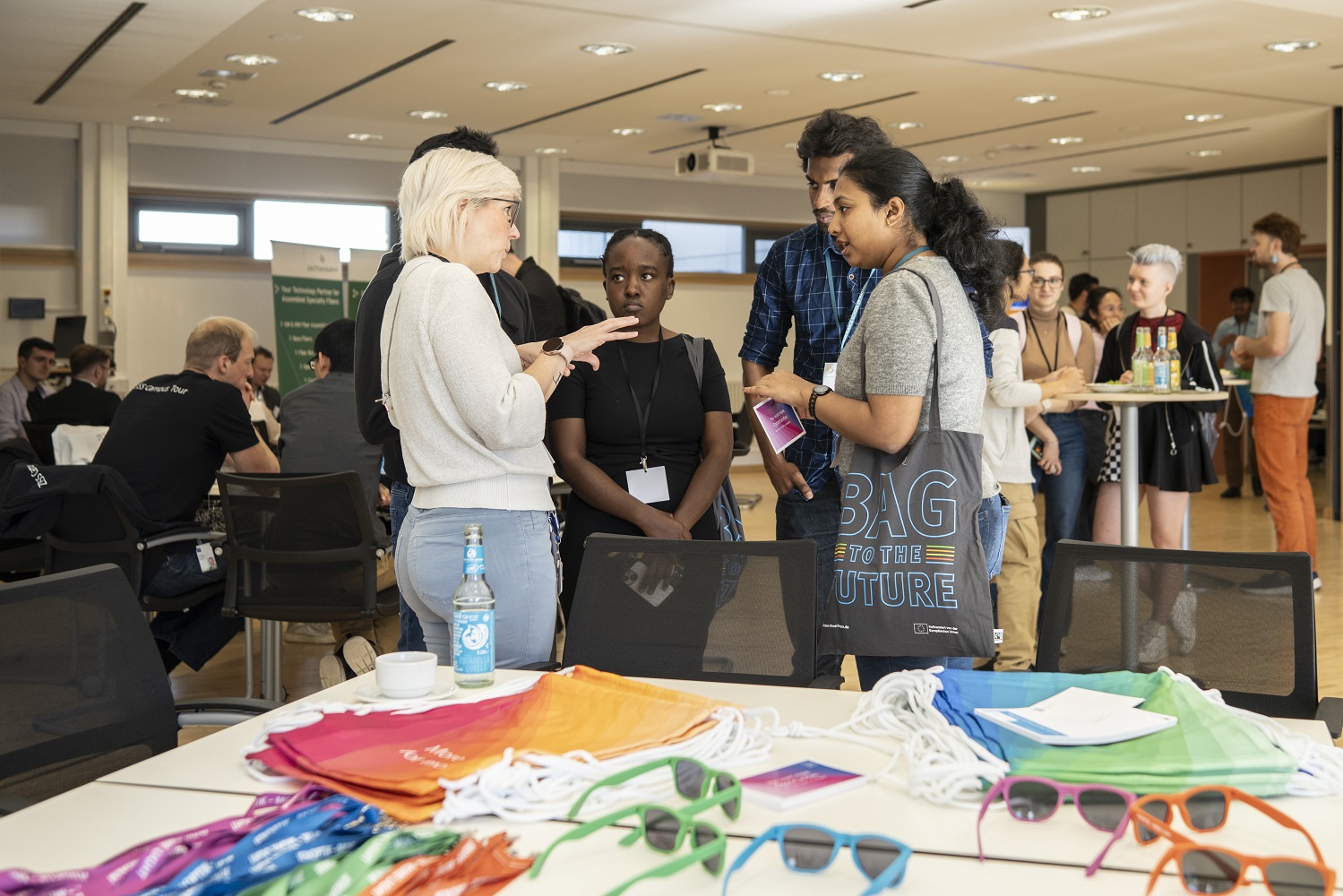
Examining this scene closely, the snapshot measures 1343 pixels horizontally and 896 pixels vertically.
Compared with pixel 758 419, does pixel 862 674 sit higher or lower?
lower

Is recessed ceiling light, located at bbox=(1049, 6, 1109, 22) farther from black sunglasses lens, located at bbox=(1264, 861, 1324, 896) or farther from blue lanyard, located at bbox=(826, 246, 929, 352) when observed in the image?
black sunglasses lens, located at bbox=(1264, 861, 1324, 896)

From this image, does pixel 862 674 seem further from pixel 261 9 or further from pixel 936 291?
pixel 261 9

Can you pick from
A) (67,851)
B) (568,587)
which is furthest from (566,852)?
(568,587)

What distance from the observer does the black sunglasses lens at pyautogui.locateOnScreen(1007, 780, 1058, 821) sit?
1.27 metres

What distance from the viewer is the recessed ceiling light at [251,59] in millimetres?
7543

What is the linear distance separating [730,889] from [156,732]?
115 cm

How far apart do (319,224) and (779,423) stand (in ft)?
32.3

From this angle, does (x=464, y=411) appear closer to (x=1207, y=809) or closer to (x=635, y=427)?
(x=635, y=427)

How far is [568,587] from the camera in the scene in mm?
3086

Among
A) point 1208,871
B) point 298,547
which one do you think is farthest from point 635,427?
point 1208,871

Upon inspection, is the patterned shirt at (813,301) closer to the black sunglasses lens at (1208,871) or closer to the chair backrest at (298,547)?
the chair backrest at (298,547)

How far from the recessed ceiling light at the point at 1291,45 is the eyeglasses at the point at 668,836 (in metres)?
7.41

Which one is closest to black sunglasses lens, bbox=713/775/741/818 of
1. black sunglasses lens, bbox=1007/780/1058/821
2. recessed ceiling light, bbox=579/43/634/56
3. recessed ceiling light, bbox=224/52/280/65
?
black sunglasses lens, bbox=1007/780/1058/821

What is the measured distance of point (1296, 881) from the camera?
42.5 inches
